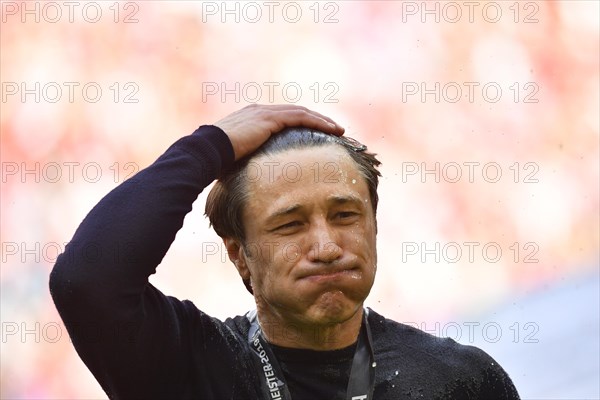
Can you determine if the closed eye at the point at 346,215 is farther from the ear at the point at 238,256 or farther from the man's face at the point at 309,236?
the ear at the point at 238,256

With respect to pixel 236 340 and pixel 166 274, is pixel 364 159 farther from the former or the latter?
pixel 166 274

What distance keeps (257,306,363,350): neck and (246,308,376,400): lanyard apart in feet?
0.17

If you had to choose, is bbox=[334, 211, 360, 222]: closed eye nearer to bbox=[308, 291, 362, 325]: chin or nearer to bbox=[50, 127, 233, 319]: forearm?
bbox=[308, 291, 362, 325]: chin

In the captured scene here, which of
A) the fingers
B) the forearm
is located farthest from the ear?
the fingers

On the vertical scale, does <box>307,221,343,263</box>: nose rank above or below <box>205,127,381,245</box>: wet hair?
below

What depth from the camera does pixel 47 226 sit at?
7820 mm

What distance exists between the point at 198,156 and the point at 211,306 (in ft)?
12.3

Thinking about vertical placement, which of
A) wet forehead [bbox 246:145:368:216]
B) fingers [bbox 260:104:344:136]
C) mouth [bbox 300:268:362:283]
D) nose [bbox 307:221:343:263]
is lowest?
mouth [bbox 300:268:362:283]

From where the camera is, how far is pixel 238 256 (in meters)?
4.30

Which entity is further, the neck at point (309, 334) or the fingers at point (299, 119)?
the fingers at point (299, 119)

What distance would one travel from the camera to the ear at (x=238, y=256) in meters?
4.27

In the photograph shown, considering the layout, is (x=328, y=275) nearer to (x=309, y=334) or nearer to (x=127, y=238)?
(x=309, y=334)

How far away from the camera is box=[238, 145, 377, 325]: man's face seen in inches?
155

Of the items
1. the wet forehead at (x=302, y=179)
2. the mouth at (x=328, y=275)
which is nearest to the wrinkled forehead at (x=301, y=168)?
the wet forehead at (x=302, y=179)
